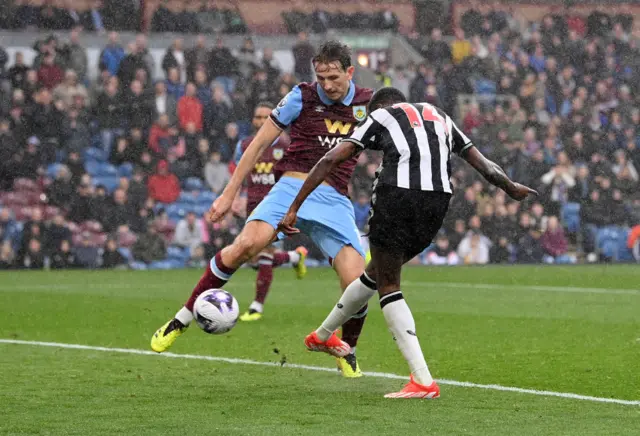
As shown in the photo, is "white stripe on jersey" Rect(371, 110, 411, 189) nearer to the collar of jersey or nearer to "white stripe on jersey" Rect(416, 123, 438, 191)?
"white stripe on jersey" Rect(416, 123, 438, 191)

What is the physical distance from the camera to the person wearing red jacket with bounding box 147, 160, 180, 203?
24.0 metres

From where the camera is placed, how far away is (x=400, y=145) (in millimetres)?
7527

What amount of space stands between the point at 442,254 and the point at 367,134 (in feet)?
60.9

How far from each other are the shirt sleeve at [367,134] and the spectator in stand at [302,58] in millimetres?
19271

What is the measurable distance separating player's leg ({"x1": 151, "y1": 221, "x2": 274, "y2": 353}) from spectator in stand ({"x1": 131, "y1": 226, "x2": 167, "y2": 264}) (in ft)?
49.9

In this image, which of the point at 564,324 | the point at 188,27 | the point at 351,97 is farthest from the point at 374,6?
the point at 351,97

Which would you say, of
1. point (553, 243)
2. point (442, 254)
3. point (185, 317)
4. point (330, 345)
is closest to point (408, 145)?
point (330, 345)

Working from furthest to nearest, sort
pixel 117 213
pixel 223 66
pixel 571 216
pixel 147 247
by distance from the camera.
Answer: pixel 571 216 → pixel 223 66 → pixel 147 247 → pixel 117 213

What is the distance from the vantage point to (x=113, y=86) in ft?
78.0

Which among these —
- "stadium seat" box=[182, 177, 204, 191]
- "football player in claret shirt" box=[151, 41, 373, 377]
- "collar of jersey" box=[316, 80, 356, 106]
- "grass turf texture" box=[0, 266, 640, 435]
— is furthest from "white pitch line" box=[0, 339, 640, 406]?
"stadium seat" box=[182, 177, 204, 191]

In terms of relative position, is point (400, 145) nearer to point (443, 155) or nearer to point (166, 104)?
point (443, 155)

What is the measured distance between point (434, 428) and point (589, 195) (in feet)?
74.0

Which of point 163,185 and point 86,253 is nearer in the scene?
point 86,253

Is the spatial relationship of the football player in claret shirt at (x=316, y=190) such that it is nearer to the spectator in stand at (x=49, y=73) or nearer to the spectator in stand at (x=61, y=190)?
the spectator in stand at (x=61, y=190)
